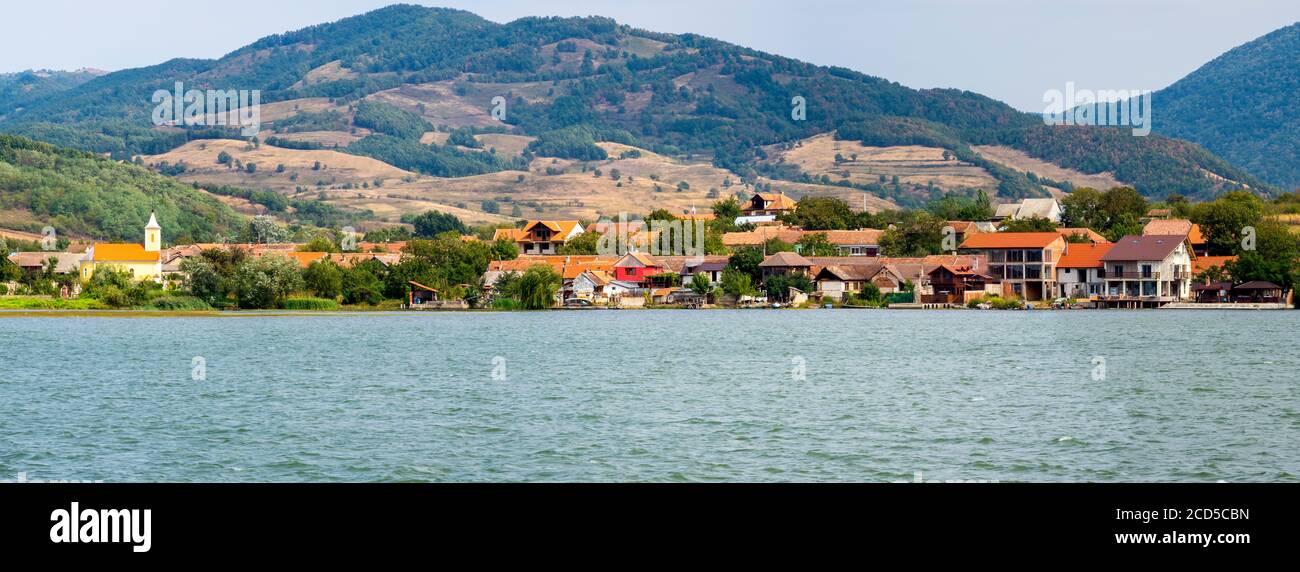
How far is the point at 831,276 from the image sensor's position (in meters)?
92.0

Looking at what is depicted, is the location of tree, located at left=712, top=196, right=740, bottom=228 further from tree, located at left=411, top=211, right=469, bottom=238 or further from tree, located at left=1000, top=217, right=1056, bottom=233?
tree, located at left=411, top=211, right=469, bottom=238

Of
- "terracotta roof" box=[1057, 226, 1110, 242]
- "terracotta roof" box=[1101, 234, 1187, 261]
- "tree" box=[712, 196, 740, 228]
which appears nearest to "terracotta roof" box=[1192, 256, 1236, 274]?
"terracotta roof" box=[1101, 234, 1187, 261]

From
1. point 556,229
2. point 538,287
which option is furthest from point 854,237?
point 538,287

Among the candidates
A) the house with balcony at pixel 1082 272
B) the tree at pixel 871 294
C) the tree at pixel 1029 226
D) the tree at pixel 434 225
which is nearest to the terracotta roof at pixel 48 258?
the tree at pixel 871 294

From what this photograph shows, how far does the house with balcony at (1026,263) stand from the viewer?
90.3 m

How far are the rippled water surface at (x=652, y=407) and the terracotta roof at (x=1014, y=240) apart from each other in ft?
103

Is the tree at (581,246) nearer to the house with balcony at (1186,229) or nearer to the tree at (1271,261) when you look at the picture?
the house with balcony at (1186,229)

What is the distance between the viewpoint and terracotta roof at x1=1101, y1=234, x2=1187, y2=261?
85562 mm

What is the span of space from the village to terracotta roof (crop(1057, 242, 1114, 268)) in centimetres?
9

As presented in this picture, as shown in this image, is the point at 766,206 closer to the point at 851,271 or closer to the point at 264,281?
the point at 851,271

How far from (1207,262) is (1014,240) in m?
12.6
